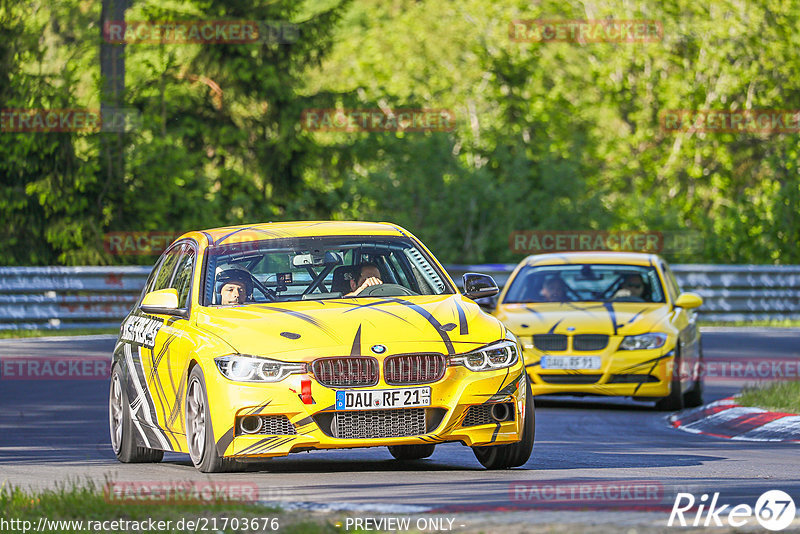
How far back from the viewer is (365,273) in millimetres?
10891

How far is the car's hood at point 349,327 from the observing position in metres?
9.46

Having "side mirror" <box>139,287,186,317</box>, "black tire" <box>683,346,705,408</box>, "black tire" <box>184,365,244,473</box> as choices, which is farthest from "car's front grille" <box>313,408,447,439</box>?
"black tire" <box>683,346,705,408</box>

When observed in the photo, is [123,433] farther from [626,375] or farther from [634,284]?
[634,284]

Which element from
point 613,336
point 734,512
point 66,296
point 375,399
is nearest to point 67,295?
point 66,296

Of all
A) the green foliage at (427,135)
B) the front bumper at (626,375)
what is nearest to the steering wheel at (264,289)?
the front bumper at (626,375)

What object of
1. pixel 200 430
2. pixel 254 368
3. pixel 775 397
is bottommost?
pixel 775 397

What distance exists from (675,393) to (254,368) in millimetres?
7787

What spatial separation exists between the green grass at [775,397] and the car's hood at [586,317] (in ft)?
4.11

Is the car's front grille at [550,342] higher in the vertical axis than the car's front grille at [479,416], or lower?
lower

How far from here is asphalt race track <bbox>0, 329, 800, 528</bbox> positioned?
8500 millimetres

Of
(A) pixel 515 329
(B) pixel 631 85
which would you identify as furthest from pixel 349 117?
(A) pixel 515 329

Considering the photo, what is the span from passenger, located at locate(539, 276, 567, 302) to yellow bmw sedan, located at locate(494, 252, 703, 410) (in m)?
0.01

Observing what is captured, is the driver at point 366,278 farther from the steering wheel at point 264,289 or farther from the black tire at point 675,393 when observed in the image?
the black tire at point 675,393

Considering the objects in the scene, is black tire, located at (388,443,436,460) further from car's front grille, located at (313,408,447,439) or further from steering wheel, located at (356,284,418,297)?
car's front grille, located at (313,408,447,439)
